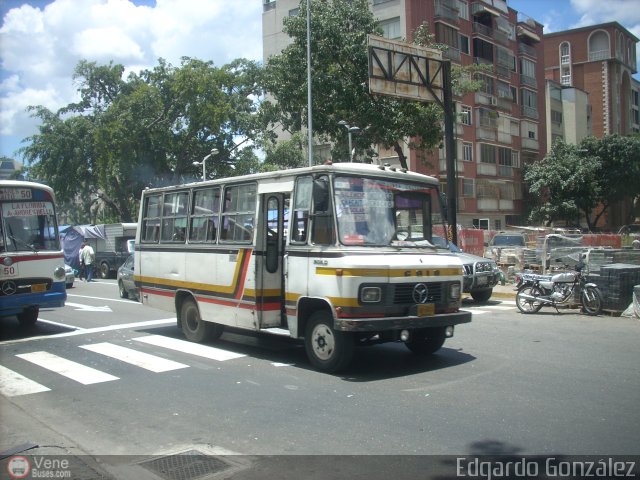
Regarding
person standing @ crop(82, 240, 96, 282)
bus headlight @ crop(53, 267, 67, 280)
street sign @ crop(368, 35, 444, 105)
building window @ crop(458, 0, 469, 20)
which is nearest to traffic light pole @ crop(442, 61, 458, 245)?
street sign @ crop(368, 35, 444, 105)

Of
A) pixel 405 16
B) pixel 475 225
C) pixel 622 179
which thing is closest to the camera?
pixel 405 16

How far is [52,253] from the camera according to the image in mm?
12203

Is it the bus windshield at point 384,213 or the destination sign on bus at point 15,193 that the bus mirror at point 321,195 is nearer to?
the bus windshield at point 384,213

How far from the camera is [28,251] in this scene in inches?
464

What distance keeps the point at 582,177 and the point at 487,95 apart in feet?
35.1

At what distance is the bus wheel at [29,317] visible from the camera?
12.8 metres

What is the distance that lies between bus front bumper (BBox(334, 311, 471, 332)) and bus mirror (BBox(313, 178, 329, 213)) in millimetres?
1548

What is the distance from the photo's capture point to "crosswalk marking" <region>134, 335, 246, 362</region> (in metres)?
9.59

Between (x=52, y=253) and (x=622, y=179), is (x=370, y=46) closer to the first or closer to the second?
(x=52, y=253)

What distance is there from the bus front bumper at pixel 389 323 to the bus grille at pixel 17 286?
24.1 ft

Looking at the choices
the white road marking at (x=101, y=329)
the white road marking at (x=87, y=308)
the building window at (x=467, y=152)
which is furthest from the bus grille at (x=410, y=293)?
the building window at (x=467, y=152)

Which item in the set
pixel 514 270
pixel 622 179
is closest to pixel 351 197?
pixel 514 270

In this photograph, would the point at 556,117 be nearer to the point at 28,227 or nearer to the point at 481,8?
the point at 481,8

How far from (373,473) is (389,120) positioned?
2113 cm
